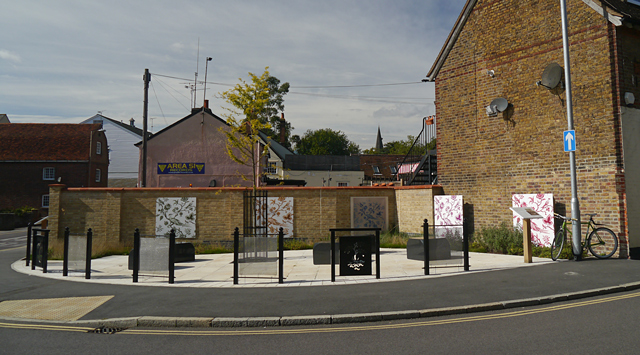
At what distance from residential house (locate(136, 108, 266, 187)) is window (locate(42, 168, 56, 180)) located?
16.8m

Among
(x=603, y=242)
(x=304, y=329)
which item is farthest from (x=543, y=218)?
(x=304, y=329)

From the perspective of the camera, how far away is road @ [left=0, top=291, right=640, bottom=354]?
16.7ft

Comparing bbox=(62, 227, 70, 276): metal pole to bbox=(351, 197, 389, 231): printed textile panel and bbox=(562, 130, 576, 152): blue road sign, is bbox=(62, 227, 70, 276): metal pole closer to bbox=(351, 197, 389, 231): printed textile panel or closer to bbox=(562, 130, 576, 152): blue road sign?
bbox=(351, 197, 389, 231): printed textile panel

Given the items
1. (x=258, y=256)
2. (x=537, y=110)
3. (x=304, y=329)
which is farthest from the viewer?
(x=537, y=110)

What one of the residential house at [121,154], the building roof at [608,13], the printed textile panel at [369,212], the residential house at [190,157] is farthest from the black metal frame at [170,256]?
the residential house at [121,154]

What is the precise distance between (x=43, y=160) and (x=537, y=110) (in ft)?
147

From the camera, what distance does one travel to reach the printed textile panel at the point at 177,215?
16.8 m

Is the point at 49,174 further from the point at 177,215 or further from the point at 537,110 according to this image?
the point at 537,110

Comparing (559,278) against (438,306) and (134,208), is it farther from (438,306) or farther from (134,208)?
(134,208)

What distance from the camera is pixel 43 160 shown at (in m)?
40.9

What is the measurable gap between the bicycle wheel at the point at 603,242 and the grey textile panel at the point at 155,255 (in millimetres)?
11386

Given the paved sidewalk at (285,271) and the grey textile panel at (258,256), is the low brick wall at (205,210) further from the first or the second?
the grey textile panel at (258,256)

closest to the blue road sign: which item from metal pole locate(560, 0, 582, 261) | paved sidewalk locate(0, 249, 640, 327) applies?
metal pole locate(560, 0, 582, 261)

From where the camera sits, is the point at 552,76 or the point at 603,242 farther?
the point at 552,76
